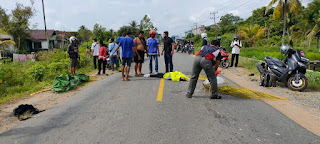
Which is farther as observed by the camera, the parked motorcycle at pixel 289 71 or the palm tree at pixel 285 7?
the palm tree at pixel 285 7

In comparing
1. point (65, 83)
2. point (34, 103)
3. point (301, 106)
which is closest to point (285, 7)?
point (301, 106)

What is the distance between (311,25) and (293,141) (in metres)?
29.7

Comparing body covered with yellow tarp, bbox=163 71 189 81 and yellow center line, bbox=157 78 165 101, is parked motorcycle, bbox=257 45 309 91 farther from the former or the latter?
yellow center line, bbox=157 78 165 101

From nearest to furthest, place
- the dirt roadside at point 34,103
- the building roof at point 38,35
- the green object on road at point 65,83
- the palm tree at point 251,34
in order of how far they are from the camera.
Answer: the dirt roadside at point 34,103
the green object on road at point 65,83
the palm tree at point 251,34
the building roof at point 38,35

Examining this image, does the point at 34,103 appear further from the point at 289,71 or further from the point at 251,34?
the point at 251,34

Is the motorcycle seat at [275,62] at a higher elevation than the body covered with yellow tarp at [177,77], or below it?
higher

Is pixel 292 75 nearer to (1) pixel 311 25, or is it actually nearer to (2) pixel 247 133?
(2) pixel 247 133

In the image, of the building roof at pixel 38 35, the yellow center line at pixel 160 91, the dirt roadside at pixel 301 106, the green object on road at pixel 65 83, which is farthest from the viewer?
the building roof at pixel 38 35

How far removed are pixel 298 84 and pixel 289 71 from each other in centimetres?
45

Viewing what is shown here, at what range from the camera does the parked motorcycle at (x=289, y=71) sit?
266 inches

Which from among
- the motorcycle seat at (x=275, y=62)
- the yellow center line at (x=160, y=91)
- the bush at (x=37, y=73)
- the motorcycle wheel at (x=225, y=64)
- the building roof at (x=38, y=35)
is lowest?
the yellow center line at (x=160, y=91)

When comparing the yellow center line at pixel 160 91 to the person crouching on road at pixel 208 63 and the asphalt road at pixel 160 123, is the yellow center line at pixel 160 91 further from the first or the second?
the person crouching on road at pixel 208 63

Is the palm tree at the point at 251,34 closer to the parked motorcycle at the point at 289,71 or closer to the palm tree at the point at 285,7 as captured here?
the palm tree at the point at 285,7

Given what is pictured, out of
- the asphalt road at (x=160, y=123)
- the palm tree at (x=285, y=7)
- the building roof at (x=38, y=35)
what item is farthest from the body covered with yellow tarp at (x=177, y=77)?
the building roof at (x=38, y=35)
